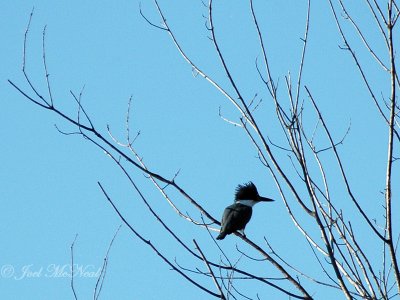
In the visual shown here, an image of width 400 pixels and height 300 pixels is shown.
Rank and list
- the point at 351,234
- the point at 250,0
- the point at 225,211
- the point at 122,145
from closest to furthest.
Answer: the point at 351,234, the point at 250,0, the point at 122,145, the point at 225,211

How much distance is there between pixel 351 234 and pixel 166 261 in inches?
43.1

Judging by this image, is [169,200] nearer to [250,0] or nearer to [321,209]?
[321,209]

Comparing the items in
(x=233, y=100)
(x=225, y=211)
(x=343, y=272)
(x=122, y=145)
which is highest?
(x=225, y=211)

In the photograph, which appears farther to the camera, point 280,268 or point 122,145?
point 122,145

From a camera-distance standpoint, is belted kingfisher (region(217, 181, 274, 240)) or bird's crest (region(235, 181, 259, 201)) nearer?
belted kingfisher (region(217, 181, 274, 240))

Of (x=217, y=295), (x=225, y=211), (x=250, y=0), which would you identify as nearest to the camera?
(x=217, y=295)

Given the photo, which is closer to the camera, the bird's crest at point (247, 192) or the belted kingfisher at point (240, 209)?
the belted kingfisher at point (240, 209)

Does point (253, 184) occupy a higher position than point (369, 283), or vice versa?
point (253, 184)

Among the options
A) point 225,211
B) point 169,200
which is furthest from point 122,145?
point 225,211

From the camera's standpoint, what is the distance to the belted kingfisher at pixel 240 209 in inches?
338

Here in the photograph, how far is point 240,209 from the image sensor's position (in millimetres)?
9297

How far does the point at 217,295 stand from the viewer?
4.02 metres

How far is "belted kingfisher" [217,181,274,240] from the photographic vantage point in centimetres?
858

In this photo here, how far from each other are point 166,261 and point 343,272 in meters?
1.10
